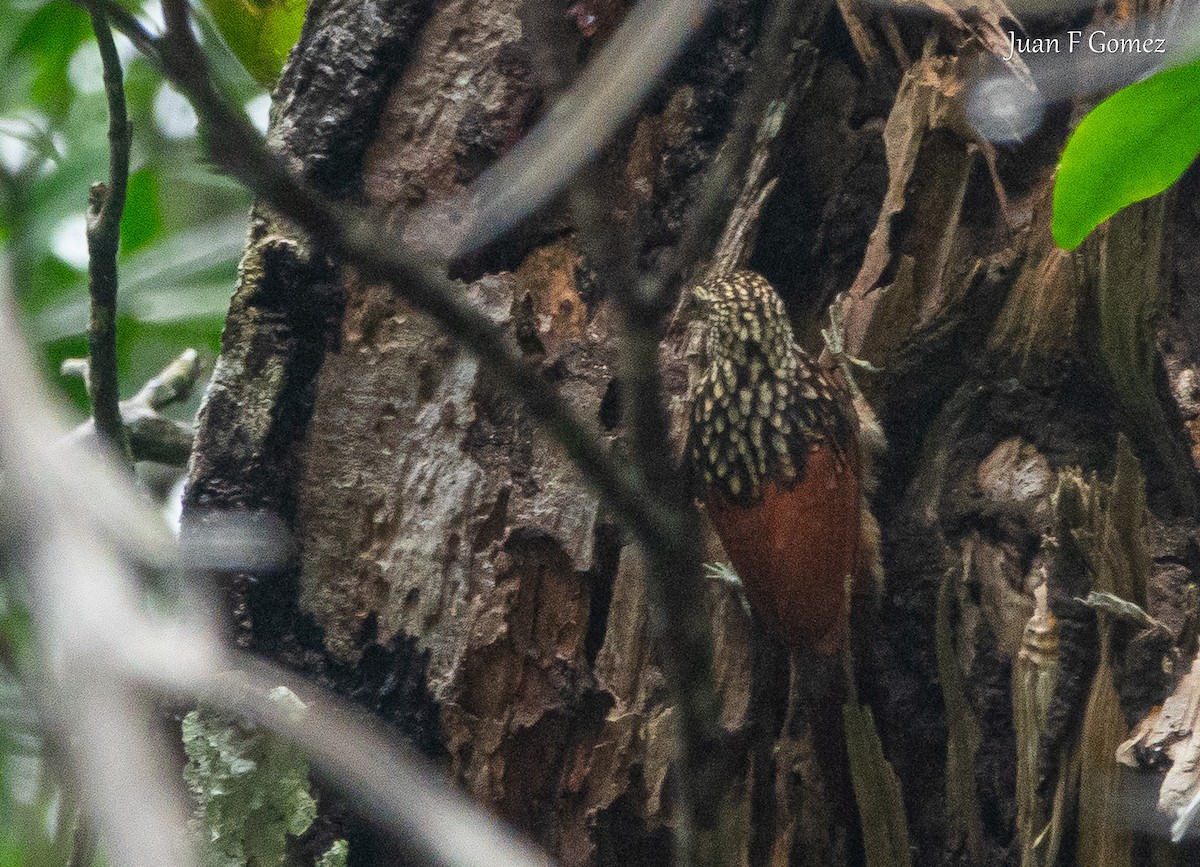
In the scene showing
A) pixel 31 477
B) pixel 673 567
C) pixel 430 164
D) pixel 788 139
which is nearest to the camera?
pixel 673 567

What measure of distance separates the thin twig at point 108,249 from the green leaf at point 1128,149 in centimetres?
138

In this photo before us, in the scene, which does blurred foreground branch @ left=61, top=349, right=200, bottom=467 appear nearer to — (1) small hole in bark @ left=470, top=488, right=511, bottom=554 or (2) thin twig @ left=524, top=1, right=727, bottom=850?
(1) small hole in bark @ left=470, top=488, right=511, bottom=554

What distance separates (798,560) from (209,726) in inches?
45.0

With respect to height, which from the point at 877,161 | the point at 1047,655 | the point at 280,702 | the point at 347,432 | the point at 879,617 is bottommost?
the point at 1047,655

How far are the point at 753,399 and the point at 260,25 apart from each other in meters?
1.44

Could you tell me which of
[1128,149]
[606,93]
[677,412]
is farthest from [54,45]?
[1128,149]

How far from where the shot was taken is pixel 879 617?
2.37 meters

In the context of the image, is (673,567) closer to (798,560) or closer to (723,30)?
(798,560)

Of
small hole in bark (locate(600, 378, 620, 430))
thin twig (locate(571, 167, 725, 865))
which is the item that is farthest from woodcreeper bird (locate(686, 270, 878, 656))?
thin twig (locate(571, 167, 725, 865))

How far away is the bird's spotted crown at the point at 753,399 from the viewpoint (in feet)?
8.03

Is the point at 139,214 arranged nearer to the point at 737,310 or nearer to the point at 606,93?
the point at 737,310

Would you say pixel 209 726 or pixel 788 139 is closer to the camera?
pixel 209 726

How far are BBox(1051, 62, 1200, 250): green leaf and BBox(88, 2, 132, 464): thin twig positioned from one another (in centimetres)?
138

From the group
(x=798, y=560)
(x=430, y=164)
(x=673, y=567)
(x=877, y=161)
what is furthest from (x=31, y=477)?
(x=877, y=161)
